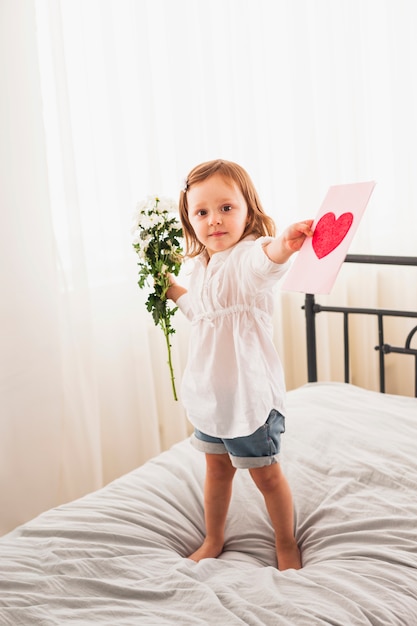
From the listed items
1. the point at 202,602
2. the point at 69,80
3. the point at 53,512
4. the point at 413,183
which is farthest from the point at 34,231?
the point at 413,183

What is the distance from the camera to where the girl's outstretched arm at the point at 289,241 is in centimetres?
130

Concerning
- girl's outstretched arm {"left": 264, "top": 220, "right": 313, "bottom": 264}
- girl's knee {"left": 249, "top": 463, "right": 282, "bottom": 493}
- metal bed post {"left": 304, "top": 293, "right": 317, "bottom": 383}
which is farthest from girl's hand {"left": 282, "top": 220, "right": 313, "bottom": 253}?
metal bed post {"left": 304, "top": 293, "right": 317, "bottom": 383}

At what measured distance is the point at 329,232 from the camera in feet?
4.19

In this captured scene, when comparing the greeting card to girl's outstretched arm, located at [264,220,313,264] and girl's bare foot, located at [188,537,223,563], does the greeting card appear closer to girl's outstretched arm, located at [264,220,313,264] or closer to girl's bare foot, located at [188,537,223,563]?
girl's outstretched arm, located at [264,220,313,264]

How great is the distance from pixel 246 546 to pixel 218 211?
0.73m

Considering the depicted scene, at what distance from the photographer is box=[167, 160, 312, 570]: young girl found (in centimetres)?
147

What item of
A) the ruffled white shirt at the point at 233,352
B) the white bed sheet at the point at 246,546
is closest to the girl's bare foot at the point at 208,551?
the white bed sheet at the point at 246,546

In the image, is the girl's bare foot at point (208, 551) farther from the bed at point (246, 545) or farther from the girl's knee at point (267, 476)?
the girl's knee at point (267, 476)

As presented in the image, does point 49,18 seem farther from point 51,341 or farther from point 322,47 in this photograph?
point 322,47

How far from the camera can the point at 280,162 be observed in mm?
2967

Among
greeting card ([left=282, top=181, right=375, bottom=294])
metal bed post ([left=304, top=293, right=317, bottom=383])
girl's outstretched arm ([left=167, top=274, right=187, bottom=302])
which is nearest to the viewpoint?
greeting card ([left=282, top=181, right=375, bottom=294])

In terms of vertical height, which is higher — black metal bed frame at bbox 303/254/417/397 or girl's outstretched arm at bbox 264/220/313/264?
girl's outstretched arm at bbox 264/220/313/264

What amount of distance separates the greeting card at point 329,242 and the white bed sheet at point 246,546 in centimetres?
55

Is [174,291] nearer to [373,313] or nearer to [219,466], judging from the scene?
[219,466]
